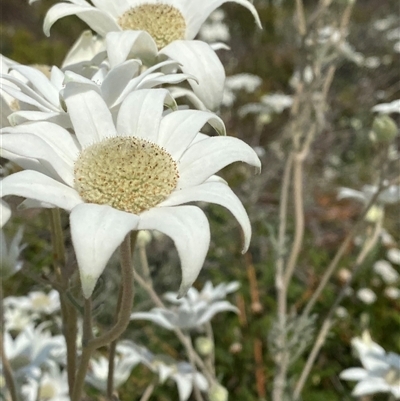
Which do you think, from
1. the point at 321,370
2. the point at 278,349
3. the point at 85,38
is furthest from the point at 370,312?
the point at 85,38

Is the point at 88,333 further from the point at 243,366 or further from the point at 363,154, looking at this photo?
the point at 363,154

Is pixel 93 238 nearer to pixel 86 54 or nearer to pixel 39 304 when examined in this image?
pixel 86 54

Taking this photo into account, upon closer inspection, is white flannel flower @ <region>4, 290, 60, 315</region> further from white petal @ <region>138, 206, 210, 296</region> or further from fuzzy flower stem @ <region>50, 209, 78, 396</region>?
white petal @ <region>138, 206, 210, 296</region>

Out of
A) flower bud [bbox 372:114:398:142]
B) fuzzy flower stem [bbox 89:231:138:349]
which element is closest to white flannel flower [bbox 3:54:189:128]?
fuzzy flower stem [bbox 89:231:138:349]

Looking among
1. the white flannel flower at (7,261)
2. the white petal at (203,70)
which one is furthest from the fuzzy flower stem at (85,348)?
the white petal at (203,70)

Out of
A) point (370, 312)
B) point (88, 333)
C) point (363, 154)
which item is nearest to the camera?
point (88, 333)

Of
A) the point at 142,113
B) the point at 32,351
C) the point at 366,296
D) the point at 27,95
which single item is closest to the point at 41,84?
the point at 27,95
